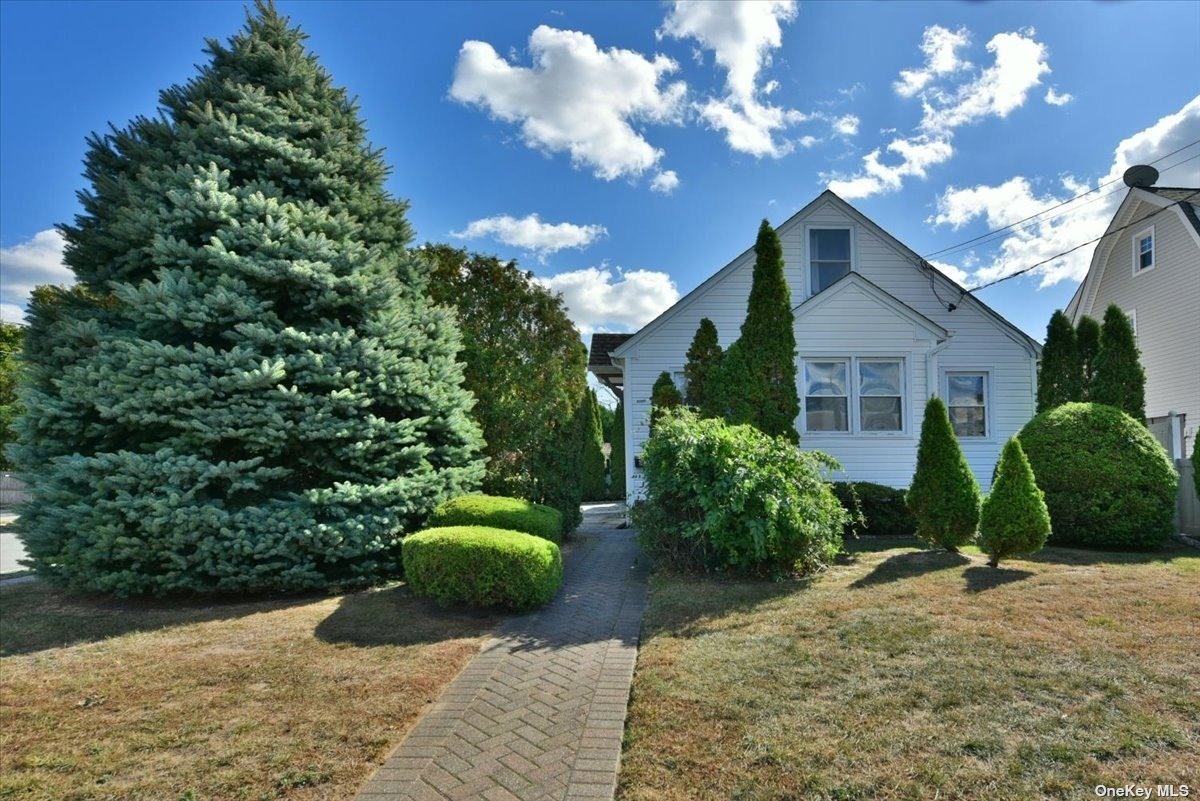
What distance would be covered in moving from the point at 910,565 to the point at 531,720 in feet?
18.8

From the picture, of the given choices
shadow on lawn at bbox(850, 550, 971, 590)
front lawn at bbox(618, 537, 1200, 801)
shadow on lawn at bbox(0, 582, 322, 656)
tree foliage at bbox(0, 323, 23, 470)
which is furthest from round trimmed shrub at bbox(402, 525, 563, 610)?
tree foliage at bbox(0, 323, 23, 470)

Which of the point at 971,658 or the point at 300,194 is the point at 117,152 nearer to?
the point at 300,194

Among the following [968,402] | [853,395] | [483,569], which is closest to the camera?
[483,569]

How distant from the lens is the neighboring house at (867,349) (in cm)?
1195

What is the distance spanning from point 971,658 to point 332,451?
676 centimetres

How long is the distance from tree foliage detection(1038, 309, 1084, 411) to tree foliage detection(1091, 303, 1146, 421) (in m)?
0.37

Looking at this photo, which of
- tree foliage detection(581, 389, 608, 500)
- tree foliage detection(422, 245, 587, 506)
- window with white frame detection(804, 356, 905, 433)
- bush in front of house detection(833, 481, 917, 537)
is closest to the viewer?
tree foliage detection(422, 245, 587, 506)

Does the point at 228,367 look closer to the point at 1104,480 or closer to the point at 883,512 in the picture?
the point at 883,512

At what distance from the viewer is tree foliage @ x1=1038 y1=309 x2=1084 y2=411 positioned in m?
11.8

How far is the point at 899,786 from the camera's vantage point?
2.75m

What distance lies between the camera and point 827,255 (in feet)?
44.5

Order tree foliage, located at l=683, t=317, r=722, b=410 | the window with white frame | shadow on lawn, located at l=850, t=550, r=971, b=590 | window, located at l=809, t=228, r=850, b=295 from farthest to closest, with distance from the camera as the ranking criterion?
window, located at l=809, t=228, r=850, b=295 → the window with white frame → tree foliage, located at l=683, t=317, r=722, b=410 → shadow on lawn, located at l=850, t=550, r=971, b=590

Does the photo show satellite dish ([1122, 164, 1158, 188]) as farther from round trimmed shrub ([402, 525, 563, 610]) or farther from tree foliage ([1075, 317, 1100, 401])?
round trimmed shrub ([402, 525, 563, 610])

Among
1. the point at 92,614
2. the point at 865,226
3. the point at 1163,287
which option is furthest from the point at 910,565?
the point at 1163,287
